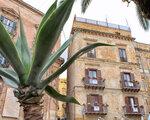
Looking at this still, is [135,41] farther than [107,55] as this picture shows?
Yes

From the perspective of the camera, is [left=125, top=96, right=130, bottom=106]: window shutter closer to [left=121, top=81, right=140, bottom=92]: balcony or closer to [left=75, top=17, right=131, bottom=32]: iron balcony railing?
[left=121, top=81, right=140, bottom=92]: balcony

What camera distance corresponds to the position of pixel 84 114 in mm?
21688

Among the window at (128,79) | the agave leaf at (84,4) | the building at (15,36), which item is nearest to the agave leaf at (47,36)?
the agave leaf at (84,4)

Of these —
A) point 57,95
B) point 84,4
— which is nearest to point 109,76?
point 84,4

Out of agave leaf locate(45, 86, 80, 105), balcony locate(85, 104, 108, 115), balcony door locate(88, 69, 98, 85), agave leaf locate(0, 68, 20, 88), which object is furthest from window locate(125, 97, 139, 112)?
agave leaf locate(0, 68, 20, 88)

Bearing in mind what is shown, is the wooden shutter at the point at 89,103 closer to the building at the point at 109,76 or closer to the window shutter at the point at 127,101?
Answer: the building at the point at 109,76

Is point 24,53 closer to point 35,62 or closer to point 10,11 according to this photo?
point 35,62

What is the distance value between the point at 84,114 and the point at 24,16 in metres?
9.75

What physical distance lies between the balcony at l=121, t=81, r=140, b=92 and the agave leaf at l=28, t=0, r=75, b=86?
22.1 m

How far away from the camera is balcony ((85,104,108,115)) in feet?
Answer: 71.3

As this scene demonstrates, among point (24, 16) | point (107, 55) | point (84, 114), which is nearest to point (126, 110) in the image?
point (84, 114)

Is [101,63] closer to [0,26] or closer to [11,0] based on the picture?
[11,0]

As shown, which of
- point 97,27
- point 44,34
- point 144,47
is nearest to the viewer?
point 44,34

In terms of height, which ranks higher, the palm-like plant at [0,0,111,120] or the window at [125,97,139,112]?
the window at [125,97,139,112]
